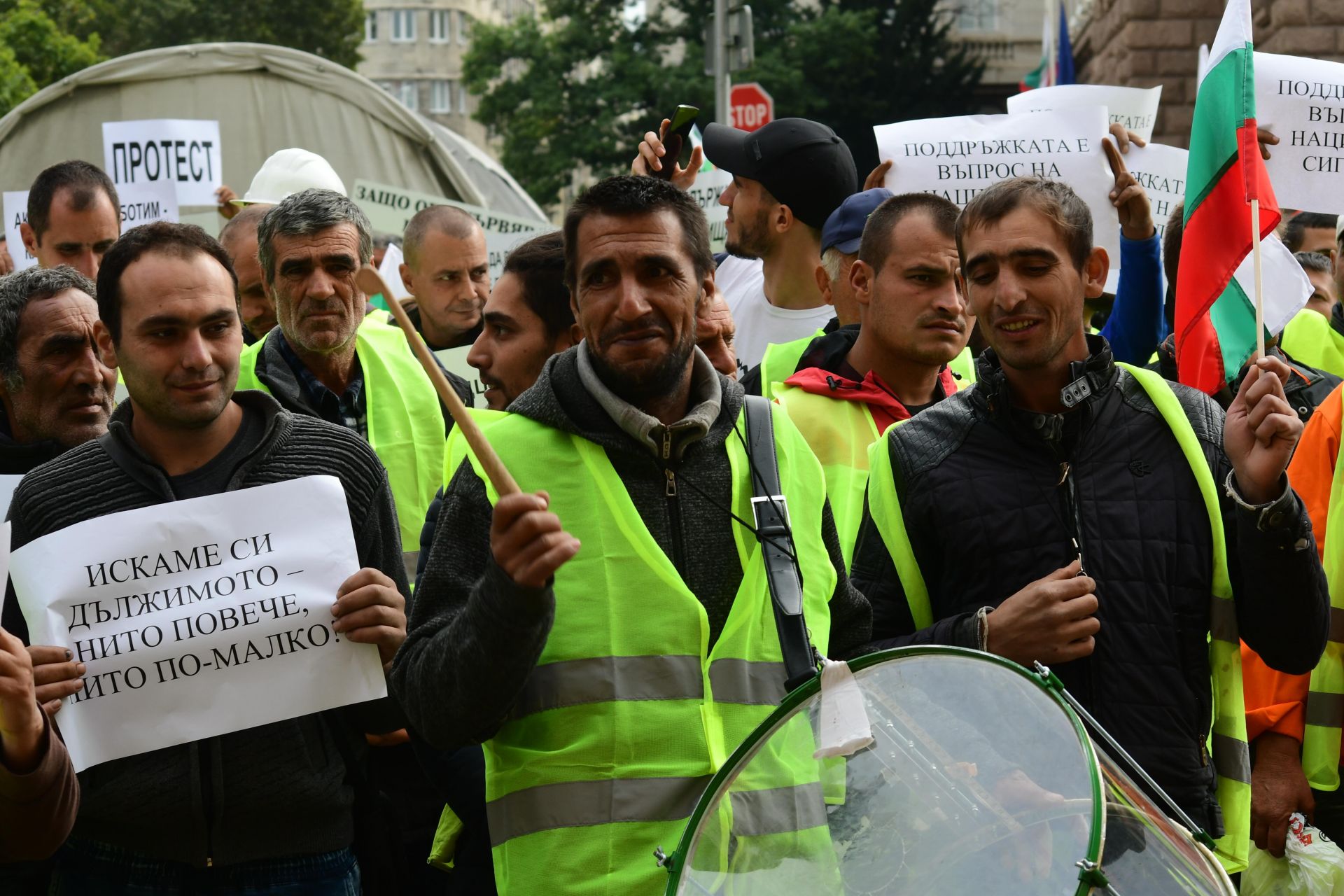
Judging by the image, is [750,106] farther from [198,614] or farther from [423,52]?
[423,52]

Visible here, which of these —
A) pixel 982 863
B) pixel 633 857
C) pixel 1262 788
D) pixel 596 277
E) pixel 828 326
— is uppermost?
pixel 596 277

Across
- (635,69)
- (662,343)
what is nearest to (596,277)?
(662,343)

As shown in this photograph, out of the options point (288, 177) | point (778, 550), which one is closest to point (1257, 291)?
point (778, 550)

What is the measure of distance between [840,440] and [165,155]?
18.8 feet

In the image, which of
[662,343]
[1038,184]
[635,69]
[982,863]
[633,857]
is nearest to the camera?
[982,863]

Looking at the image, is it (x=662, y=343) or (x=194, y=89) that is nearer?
(x=662, y=343)

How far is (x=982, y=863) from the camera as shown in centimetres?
237

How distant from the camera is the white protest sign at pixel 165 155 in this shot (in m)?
9.16

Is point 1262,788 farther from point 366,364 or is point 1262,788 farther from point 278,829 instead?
point 366,364

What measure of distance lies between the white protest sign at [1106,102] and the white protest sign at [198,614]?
3569 millimetres

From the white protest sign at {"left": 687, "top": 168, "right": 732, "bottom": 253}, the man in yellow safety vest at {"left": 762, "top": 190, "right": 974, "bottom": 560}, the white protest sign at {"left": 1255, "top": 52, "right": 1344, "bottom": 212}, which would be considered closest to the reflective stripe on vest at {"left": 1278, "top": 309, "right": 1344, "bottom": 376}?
the white protest sign at {"left": 1255, "top": 52, "right": 1344, "bottom": 212}

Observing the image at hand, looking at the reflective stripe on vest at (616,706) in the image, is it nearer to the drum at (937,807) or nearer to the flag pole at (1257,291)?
the drum at (937,807)

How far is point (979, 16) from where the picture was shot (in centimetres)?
4919

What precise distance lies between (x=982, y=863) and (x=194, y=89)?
45.9ft
